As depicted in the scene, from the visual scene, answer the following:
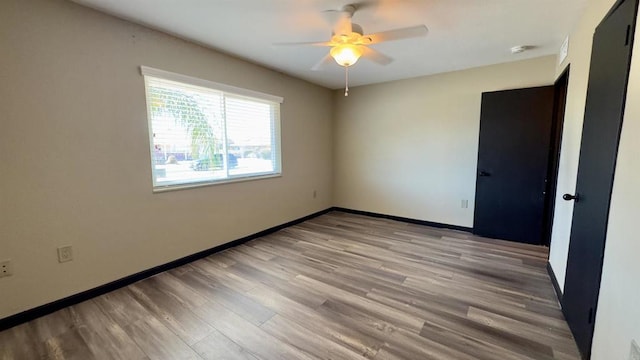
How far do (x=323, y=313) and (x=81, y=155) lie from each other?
2.25m

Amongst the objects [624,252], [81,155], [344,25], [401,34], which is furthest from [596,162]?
[81,155]

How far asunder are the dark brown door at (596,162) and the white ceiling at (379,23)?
726 mm

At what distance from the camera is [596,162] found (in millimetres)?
1573

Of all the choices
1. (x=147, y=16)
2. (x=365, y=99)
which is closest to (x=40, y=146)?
(x=147, y=16)

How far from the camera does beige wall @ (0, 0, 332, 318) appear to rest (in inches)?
72.3

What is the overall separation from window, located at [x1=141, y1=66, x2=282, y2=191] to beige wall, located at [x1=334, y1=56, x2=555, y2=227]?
5.30ft

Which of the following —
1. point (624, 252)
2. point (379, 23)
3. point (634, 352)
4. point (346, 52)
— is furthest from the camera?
point (379, 23)

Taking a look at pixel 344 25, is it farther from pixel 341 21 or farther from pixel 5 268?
pixel 5 268

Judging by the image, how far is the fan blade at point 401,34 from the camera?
1825 mm

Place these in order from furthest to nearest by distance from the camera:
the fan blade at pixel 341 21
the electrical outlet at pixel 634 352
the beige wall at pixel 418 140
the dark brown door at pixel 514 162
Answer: the beige wall at pixel 418 140 < the dark brown door at pixel 514 162 < the fan blade at pixel 341 21 < the electrical outlet at pixel 634 352

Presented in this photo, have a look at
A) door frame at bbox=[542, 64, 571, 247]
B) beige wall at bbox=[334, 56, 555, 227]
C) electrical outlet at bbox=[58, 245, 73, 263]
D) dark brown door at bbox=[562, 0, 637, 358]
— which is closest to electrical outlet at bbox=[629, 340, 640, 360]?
dark brown door at bbox=[562, 0, 637, 358]

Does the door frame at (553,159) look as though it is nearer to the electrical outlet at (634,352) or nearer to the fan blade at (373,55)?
the fan blade at (373,55)

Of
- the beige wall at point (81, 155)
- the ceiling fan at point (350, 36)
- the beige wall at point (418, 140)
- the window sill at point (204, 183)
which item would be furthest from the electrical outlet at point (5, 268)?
the beige wall at point (418, 140)

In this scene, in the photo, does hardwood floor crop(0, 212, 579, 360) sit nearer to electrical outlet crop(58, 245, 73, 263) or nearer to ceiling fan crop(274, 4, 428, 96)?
electrical outlet crop(58, 245, 73, 263)
